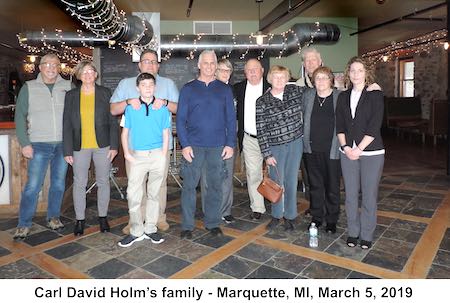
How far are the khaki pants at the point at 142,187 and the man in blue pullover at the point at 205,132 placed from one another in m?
0.22

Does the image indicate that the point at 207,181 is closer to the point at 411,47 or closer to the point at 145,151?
the point at 145,151

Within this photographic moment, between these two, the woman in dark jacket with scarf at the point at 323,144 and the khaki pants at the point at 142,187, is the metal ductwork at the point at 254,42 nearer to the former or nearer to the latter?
the woman in dark jacket with scarf at the point at 323,144

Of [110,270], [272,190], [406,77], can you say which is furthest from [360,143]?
[406,77]

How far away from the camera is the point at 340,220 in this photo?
3.48 metres

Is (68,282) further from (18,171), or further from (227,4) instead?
(227,4)

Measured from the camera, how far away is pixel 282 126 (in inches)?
120

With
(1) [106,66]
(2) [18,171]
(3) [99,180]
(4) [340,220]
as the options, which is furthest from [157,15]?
(4) [340,220]

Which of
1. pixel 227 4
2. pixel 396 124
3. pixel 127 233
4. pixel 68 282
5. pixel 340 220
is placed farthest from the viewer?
pixel 396 124

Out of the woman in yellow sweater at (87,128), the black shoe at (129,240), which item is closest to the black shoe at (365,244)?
the black shoe at (129,240)

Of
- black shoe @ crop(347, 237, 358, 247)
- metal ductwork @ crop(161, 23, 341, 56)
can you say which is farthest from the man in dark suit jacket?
metal ductwork @ crop(161, 23, 341, 56)

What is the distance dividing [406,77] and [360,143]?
38.6 feet

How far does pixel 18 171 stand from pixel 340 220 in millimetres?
3370

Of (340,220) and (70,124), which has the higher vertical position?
(70,124)

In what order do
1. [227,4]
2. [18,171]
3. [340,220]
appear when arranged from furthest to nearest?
[227,4]
[18,171]
[340,220]
